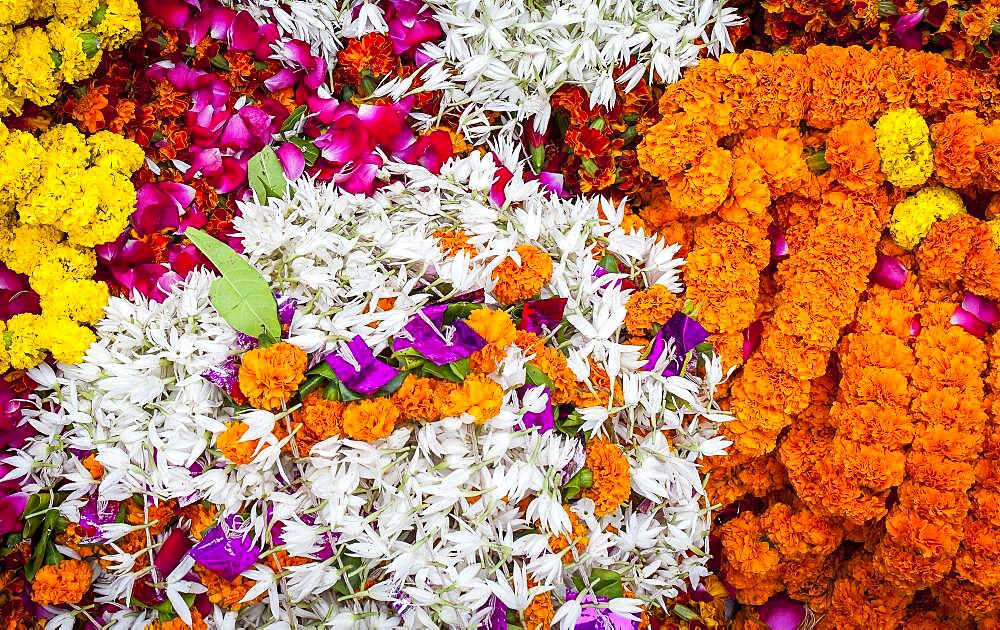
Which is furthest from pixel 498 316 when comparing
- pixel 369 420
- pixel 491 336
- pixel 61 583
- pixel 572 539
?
pixel 61 583

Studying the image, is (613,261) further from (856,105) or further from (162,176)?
(162,176)

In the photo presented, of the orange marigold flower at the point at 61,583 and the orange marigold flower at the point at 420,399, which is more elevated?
the orange marigold flower at the point at 420,399

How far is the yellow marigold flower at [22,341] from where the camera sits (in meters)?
1.27

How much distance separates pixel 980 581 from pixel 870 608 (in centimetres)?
21

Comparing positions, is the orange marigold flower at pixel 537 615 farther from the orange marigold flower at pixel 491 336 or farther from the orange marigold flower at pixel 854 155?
the orange marigold flower at pixel 854 155

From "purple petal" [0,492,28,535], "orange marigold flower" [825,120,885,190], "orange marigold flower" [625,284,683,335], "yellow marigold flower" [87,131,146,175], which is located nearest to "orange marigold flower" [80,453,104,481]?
"purple petal" [0,492,28,535]

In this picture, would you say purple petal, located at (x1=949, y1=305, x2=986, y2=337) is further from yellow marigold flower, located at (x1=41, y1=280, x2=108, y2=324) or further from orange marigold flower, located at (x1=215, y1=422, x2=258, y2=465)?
yellow marigold flower, located at (x1=41, y1=280, x2=108, y2=324)

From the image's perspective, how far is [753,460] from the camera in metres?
1.46

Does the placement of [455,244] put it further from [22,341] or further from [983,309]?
[983,309]

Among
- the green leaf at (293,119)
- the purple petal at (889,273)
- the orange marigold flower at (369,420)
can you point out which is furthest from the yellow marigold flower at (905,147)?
the green leaf at (293,119)

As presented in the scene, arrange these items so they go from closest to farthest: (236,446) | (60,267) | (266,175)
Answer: (236,446)
(60,267)
(266,175)

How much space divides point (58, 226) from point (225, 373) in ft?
1.32

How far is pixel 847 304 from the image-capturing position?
134 cm

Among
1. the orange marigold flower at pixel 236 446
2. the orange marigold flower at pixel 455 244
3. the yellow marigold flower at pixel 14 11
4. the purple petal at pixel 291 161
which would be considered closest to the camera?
the orange marigold flower at pixel 236 446
